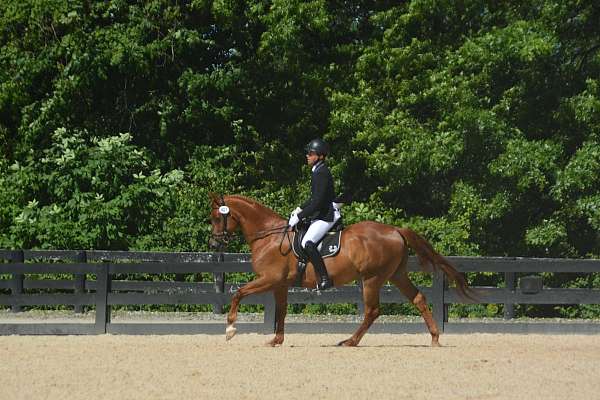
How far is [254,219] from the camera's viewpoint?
49.0ft

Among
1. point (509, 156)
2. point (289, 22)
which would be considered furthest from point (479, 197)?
point (289, 22)

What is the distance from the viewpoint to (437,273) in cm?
1667

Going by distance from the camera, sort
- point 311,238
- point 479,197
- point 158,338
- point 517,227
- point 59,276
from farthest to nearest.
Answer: point 517,227, point 479,197, point 59,276, point 158,338, point 311,238

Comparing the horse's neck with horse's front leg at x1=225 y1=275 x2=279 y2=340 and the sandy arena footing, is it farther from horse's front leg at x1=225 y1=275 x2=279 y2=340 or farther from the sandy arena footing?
the sandy arena footing

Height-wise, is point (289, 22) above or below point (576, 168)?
above

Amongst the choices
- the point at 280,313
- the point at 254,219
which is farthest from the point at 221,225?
the point at 280,313

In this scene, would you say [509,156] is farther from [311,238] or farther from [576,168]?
[311,238]

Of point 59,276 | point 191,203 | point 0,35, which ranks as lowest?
point 59,276

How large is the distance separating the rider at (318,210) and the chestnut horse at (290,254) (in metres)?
0.22

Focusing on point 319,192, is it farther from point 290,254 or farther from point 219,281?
point 219,281

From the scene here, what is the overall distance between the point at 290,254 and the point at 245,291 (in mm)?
799

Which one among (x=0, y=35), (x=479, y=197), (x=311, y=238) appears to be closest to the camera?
(x=311, y=238)

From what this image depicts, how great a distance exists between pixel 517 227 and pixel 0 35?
1328cm

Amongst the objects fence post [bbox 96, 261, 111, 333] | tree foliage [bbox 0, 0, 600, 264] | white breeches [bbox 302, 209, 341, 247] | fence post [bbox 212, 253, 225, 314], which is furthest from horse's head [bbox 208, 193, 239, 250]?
tree foliage [bbox 0, 0, 600, 264]
